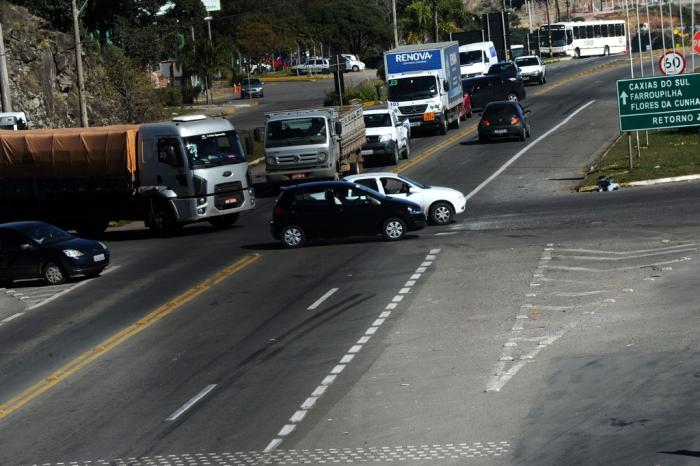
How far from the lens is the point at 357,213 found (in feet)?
102

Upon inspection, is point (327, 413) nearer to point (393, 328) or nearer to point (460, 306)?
point (393, 328)

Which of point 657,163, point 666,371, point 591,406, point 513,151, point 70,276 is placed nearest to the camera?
point 591,406

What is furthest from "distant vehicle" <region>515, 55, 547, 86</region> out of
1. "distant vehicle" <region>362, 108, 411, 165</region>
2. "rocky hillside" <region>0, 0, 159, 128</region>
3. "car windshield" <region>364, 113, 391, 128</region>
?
"car windshield" <region>364, 113, 391, 128</region>

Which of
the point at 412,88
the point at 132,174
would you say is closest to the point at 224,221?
the point at 132,174

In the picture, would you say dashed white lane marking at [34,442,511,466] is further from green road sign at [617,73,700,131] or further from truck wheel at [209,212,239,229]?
green road sign at [617,73,700,131]

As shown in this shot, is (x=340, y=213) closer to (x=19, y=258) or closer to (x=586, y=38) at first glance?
(x=19, y=258)

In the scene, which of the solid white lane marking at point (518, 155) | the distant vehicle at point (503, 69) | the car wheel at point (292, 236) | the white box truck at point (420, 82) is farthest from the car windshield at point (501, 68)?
the car wheel at point (292, 236)

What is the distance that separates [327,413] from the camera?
15930 millimetres

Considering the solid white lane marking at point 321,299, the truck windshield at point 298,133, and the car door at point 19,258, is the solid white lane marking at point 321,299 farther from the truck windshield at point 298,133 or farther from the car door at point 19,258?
the truck windshield at point 298,133

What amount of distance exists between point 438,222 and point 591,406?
18765 mm

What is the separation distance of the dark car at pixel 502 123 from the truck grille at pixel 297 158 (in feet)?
49.4

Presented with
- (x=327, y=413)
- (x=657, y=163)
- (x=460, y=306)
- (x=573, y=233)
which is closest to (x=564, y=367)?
(x=327, y=413)

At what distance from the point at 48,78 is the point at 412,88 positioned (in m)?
20.8

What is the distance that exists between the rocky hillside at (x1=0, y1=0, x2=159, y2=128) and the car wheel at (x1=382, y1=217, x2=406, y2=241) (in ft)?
115
